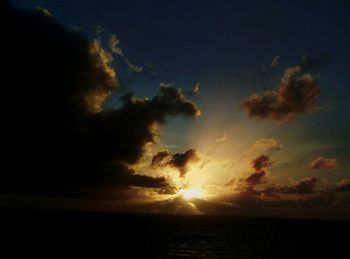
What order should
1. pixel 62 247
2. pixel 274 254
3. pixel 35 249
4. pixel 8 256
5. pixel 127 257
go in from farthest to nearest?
pixel 274 254, pixel 62 247, pixel 35 249, pixel 127 257, pixel 8 256

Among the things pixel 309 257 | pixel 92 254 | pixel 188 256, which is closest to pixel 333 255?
pixel 309 257

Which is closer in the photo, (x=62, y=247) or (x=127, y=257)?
(x=127, y=257)

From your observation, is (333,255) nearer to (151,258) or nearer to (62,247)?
(151,258)

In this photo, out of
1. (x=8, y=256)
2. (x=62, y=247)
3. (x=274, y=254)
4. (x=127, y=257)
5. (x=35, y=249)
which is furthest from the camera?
(x=274, y=254)

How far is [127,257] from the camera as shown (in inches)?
3019

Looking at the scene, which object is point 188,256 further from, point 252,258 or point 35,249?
point 35,249

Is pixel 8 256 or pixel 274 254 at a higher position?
pixel 274 254

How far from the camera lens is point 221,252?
93250 mm

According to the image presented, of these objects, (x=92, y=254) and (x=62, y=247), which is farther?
(x=62, y=247)

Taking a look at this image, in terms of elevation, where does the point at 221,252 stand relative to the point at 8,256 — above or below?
above

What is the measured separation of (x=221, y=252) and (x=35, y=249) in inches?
1886

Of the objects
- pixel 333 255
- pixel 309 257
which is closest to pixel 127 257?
pixel 309 257

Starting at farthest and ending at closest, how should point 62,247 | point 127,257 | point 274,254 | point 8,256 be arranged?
1. point 274,254
2. point 62,247
3. point 127,257
4. point 8,256

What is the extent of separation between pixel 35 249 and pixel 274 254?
63.0 m
